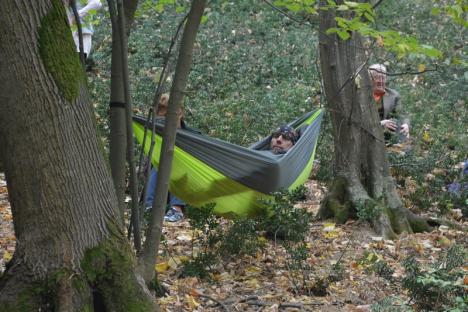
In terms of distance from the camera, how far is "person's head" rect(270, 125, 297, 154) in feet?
20.5

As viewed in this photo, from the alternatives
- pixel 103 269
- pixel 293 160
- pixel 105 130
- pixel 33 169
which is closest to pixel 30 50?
pixel 33 169

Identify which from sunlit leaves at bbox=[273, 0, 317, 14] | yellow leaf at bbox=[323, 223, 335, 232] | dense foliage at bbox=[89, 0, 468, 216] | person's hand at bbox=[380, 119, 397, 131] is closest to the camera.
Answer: sunlit leaves at bbox=[273, 0, 317, 14]

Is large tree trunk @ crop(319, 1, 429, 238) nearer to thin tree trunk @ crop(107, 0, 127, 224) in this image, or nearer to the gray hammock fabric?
the gray hammock fabric

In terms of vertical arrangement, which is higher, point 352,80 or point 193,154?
point 352,80

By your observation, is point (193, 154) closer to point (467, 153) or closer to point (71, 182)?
point (71, 182)

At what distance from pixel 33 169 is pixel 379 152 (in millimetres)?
3932

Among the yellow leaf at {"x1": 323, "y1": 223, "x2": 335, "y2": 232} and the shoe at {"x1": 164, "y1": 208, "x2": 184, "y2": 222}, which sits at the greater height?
the yellow leaf at {"x1": 323, "y1": 223, "x2": 335, "y2": 232}

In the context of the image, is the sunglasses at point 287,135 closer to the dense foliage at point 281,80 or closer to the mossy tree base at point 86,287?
the dense foliage at point 281,80

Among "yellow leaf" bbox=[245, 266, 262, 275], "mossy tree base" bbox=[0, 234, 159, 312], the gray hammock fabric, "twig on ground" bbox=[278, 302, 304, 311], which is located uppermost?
the gray hammock fabric

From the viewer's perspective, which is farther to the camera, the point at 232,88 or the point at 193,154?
the point at 232,88

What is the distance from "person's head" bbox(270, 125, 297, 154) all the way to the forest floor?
2.34ft

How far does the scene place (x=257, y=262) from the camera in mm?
5121

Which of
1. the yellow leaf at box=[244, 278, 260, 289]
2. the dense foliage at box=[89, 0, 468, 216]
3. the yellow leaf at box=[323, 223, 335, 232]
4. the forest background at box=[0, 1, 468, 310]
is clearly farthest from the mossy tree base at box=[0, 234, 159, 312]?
the dense foliage at box=[89, 0, 468, 216]

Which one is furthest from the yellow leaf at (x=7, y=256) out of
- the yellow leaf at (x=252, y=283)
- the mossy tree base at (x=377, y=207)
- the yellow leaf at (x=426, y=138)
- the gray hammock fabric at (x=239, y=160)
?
the yellow leaf at (x=426, y=138)
